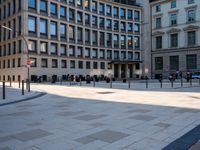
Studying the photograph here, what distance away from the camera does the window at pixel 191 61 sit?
2089 inches

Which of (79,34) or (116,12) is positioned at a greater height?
(116,12)

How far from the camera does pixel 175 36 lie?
187 ft

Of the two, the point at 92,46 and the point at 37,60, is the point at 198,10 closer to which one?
the point at 92,46

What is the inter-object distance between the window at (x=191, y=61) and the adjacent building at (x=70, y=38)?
1375cm

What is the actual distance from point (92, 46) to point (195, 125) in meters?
50.2

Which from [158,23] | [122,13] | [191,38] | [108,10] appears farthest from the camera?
[122,13]

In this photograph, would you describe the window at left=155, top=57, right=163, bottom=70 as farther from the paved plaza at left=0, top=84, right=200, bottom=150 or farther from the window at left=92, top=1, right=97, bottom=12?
the paved plaza at left=0, top=84, right=200, bottom=150

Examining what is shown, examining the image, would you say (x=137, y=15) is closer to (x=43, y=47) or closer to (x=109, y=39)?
(x=109, y=39)

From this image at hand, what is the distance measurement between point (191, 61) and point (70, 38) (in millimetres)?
26956

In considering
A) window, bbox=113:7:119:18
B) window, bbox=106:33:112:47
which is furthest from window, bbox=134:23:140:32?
window, bbox=106:33:112:47

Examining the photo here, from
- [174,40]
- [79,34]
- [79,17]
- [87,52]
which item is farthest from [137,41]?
[79,17]

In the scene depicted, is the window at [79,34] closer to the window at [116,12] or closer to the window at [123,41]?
the window at [116,12]

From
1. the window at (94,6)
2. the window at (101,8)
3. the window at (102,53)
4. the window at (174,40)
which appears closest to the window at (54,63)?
the window at (102,53)

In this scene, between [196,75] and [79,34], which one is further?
[79,34]
